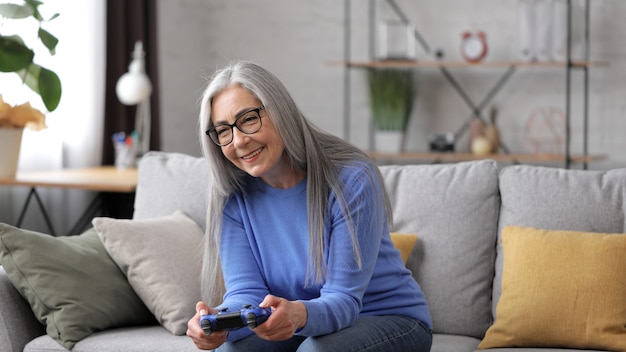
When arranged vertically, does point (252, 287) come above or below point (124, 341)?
above

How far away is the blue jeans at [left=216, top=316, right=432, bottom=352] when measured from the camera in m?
1.89

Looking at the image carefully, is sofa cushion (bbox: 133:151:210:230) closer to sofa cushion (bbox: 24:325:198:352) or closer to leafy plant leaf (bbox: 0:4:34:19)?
sofa cushion (bbox: 24:325:198:352)

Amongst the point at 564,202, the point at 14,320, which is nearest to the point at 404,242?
the point at 564,202

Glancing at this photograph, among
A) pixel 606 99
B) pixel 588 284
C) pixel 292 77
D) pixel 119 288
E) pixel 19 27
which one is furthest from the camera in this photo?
pixel 292 77

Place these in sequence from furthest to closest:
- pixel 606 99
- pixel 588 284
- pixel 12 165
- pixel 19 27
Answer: pixel 606 99, pixel 19 27, pixel 12 165, pixel 588 284

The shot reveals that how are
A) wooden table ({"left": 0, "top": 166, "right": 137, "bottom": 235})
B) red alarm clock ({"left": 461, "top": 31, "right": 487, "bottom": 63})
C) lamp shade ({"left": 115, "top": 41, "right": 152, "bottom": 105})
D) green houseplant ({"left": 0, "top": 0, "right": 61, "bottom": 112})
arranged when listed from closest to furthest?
green houseplant ({"left": 0, "top": 0, "right": 61, "bottom": 112})
wooden table ({"left": 0, "top": 166, "right": 137, "bottom": 235})
lamp shade ({"left": 115, "top": 41, "right": 152, "bottom": 105})
red alarm clock ({"left": 461, "top": 31, "right": 487, "bottom": 63})

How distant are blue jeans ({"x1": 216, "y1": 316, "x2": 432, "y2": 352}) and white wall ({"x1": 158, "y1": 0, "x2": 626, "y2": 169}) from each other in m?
3.34

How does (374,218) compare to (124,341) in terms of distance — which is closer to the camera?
(374,218)

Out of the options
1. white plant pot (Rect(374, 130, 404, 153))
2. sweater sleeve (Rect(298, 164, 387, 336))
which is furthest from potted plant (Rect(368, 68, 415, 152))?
sweater sleeve (Rect(298, 164, 387, 336))

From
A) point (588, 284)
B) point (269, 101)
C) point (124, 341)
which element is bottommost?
point (124, 341)

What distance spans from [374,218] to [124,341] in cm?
78

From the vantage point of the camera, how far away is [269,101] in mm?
1977

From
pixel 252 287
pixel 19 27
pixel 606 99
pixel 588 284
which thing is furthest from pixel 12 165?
pixel 606 99

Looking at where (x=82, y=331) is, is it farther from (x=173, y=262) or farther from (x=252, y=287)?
(x=252, y=287)
